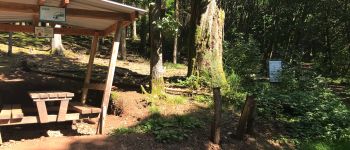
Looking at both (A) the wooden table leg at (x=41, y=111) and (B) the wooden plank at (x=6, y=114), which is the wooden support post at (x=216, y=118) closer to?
(A) the wooden table leg at (x=41, y=111)

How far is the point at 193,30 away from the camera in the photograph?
44.2ft

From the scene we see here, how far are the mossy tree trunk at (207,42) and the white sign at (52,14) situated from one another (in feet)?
18.0

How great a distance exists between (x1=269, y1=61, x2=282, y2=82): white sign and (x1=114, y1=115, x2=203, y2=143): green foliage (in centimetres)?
576

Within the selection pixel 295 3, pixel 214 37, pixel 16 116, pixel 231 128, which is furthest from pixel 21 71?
pixel 295 3

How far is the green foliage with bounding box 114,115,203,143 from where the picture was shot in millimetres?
8438

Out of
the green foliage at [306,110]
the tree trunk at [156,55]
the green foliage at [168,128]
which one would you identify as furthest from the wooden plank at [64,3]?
the green foliage at [306,110]

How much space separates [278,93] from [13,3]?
305 inches

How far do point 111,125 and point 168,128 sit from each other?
1.97 m

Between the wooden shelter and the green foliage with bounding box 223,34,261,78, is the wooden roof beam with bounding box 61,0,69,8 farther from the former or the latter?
the green foliage with bounding box 223,34,261,78

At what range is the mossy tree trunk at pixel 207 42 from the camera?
1294 cm

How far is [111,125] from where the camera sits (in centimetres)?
1032

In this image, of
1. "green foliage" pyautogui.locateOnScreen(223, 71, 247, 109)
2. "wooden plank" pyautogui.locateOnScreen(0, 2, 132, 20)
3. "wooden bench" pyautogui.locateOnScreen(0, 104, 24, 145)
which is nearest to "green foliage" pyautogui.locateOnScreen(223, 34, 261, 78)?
"green foliage" pyautogui.locateOnScreen(223, 71, 247, 109)

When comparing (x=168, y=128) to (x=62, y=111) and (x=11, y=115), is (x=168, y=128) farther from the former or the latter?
(x=11, y=115)

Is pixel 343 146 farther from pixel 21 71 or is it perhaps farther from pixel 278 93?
pixel 21 71
